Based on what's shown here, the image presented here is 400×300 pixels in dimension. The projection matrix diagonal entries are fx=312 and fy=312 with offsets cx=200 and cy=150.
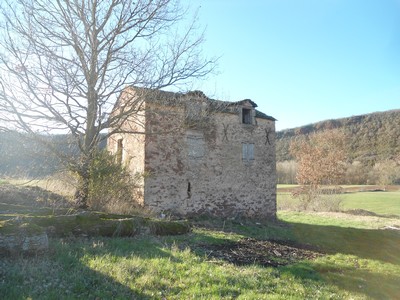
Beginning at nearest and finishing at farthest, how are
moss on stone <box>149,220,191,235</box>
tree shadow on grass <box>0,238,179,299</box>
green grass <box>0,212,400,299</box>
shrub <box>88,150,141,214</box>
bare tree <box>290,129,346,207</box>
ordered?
tree shadow on grass <box>0,238,179,299</box>, green grass <box>0,212,400,299</box>, moss on stone <box>149,220,191,235</box>, shrub <box>88,150,141,214</box>, bare tree <box>290,129,346,207</box>

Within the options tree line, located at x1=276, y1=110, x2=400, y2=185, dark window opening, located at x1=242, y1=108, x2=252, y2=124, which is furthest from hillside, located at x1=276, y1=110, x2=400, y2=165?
dark window opening, located at x1=242, y1=108, x2=252, y2=124

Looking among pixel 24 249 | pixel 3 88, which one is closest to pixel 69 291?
pixel 24 249

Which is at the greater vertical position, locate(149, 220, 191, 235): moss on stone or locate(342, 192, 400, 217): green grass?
locate(149, 220, 191, 235): moss on stone

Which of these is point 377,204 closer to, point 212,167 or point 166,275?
point 212,167

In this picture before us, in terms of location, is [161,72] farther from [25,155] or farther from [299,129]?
[299,129]

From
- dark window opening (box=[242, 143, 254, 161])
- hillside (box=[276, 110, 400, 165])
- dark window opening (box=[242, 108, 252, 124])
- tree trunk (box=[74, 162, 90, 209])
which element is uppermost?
hillside (box=[276, 110, 400, 165])

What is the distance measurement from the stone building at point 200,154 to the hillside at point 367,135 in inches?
2244

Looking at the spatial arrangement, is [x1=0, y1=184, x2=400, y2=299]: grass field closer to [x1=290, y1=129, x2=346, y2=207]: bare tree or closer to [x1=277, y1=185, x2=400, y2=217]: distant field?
[x1=290, y1=129, x2=346, y2=207]: bare tree

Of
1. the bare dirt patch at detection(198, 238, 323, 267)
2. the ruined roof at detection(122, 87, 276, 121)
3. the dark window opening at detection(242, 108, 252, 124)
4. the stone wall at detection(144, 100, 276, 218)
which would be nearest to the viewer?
the bare dirt patch at detection(198, 238, 323, 267)

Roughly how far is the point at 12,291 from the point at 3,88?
838 cm

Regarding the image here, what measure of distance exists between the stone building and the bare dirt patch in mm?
5985

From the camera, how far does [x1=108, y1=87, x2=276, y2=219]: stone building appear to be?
15.2 metres

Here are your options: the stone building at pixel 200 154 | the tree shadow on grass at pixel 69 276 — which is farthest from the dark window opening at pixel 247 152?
the tree shadow on grass at pixel 69 276

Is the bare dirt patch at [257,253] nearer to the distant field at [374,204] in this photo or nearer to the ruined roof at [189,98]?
the ruined roof at [189,98]
